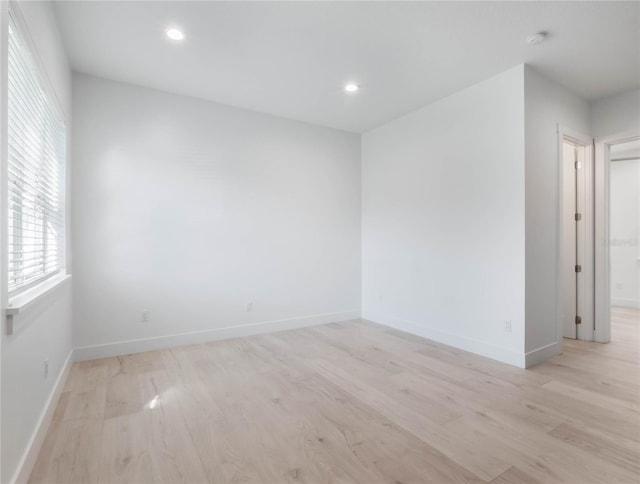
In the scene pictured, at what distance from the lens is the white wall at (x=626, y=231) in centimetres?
590

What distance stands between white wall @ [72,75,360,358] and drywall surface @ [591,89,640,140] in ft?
10.0

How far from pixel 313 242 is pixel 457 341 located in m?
2.22

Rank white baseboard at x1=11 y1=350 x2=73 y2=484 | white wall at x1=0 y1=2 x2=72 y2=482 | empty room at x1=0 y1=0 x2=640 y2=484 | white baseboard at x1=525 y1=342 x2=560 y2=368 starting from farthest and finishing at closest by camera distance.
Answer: white baseboard at x1=525 y1=342 x2=560 y2=368, empty room at x1=0 y1=0 x2=640 y2=484, white baseboard at x1=11 y1=350 x2=73 y2=484, white wall at x1=0 y1=2 x2=72 y2=482

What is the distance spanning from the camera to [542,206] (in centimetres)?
331

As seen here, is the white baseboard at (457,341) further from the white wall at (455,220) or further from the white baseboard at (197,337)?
the white baseboard at (197,337)

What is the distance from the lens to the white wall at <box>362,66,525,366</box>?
323 cm

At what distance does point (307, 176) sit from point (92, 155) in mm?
2516

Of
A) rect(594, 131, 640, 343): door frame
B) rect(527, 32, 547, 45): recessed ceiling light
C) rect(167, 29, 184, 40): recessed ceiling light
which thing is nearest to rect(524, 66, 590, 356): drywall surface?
rect(527, 32, 547, 45): recessed ceiling light

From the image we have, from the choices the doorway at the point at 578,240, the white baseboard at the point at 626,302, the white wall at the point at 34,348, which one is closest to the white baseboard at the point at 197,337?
the white wall at the point at 34,348

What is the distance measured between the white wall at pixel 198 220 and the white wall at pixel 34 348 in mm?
495

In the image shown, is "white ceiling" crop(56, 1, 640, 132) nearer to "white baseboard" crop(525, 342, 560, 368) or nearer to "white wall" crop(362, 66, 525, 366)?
"white wall" crop(362, 66, 525, 366)

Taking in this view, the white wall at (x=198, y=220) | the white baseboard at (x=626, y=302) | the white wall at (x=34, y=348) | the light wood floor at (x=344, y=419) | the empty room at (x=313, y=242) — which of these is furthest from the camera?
the white baseboard at (x=626, y=302)

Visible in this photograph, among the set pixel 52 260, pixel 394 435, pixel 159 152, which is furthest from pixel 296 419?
pixel 159 152

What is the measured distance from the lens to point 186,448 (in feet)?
6.31
